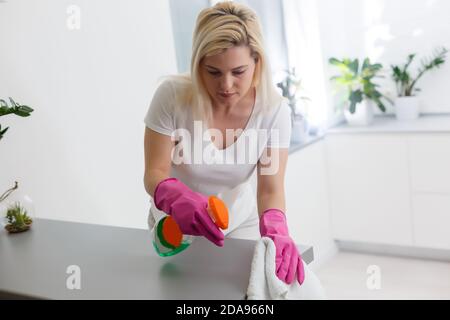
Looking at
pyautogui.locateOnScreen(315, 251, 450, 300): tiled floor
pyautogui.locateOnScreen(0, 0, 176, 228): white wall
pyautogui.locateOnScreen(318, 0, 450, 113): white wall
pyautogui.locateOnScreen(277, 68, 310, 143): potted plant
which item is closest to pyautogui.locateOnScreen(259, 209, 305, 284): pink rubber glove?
pyautogui.locateOnScreen(0, 0, 176, 228): white wall

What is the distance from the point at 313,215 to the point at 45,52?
1.96m

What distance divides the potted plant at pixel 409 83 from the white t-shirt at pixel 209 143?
7.17ft

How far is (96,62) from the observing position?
93.1 inches

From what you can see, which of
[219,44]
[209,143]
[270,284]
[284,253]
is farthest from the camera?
[209,143]

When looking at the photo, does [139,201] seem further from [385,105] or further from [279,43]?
[385,105]

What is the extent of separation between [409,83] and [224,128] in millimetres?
2395

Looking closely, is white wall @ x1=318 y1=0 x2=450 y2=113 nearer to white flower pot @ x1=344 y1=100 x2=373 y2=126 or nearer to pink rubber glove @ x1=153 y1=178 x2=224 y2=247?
white flower pot @ x1=344 y1=100 x2=373 y2=126

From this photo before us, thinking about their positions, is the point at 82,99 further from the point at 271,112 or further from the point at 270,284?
the point at 270,284

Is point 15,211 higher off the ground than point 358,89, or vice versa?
point 358,89

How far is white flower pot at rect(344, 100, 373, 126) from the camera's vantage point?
383 centimetres

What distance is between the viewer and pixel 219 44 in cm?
159

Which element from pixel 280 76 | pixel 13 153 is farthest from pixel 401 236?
pixel 13 153

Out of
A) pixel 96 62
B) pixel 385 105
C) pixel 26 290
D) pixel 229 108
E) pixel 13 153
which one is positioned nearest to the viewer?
pixel 26 290

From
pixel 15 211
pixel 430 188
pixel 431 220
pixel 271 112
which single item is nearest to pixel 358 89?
pixel 430 188
